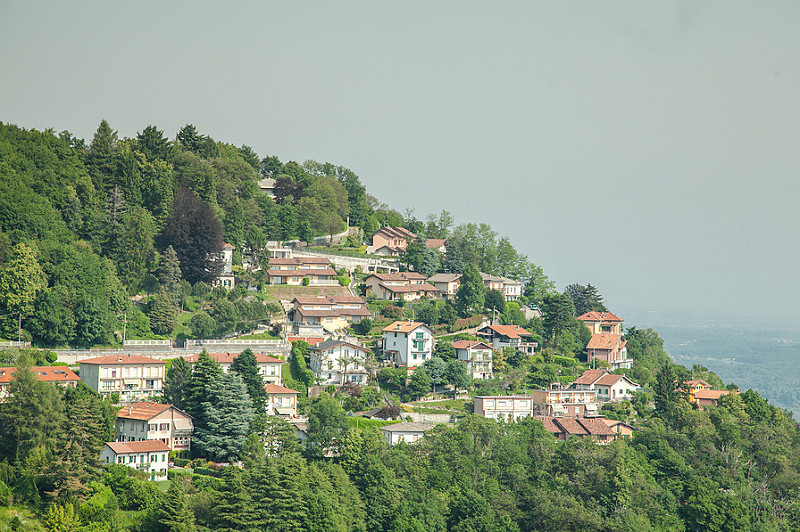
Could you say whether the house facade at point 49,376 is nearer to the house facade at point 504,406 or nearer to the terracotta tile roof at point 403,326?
the terracotta tile roof at point 403,326

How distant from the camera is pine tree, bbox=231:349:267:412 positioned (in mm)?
56503

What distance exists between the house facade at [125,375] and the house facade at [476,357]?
69.1 feet

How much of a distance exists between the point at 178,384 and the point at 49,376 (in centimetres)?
682

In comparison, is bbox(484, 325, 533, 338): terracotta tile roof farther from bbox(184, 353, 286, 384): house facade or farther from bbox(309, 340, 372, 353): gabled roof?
bbox(184, 353, 286, 384): house facade

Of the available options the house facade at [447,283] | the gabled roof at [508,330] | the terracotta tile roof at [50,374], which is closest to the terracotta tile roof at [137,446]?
the terracotta tile roof at [50,374]

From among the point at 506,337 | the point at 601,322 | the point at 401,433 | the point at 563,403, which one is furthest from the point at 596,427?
the point at 601,322

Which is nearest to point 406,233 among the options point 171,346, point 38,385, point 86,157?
point 86,157

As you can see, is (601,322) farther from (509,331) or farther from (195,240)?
(195,240)

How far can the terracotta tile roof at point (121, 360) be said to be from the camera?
57625 millimetres

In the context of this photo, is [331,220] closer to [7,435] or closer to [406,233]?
[406,233]

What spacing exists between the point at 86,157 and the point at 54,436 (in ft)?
123

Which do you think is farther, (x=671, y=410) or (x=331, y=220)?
(x=331, y=220)

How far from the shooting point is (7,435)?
4747cm

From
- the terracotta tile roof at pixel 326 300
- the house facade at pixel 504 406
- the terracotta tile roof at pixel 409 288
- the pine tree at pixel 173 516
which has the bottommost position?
the pine tree at pixel 173 516
